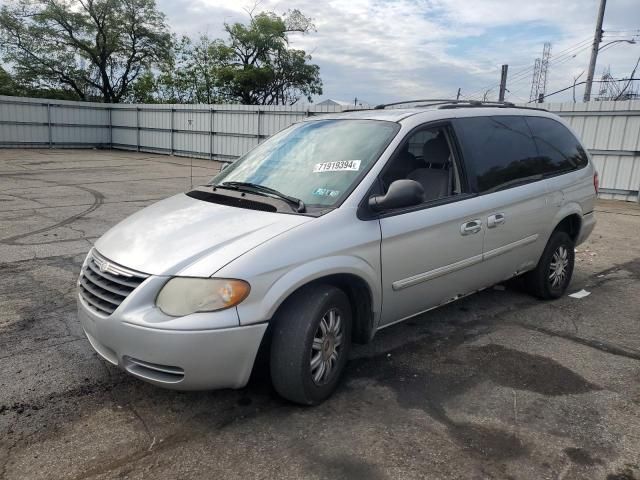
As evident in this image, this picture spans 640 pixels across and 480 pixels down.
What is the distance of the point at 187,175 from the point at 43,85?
22.8 meters

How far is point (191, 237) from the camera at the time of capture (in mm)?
3043

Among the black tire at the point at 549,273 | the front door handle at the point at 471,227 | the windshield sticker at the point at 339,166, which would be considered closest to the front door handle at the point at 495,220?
the front door handle at the point at 471,227

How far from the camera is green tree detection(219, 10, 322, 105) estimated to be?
35678 millimetres

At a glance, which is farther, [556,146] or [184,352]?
[556,146]

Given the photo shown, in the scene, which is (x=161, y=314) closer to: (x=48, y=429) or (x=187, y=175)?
(x=48, y=429)

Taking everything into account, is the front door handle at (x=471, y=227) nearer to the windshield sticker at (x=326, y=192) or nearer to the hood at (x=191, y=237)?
the windshield sticker at (x=326, y=192)

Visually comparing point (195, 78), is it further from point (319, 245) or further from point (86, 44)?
point (319, 245)

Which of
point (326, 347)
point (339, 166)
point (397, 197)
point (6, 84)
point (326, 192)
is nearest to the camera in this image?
point (326, 347)

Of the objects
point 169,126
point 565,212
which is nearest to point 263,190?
point 565,212

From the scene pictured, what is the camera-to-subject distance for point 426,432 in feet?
9.60

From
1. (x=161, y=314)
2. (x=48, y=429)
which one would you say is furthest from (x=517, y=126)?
(x=48, y=429)

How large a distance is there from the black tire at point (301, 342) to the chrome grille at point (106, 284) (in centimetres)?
79

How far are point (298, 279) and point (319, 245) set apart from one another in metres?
0.26

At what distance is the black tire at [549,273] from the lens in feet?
16.6
